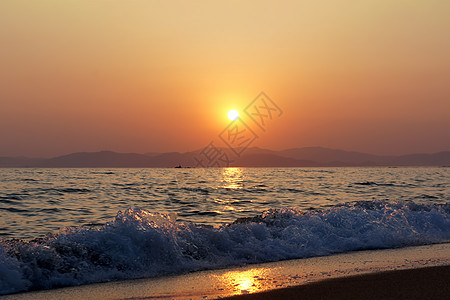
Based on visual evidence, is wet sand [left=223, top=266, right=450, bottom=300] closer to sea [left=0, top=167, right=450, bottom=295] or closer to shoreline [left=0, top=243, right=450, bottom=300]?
shoreline [left=0, top=243, right=450, bottom=300]

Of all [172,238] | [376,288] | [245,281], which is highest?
[172,238]

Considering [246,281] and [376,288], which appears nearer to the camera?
[376,288]

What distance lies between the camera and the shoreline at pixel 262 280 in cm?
695

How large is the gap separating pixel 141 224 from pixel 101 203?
11129mm

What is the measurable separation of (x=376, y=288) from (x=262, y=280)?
2016 mm

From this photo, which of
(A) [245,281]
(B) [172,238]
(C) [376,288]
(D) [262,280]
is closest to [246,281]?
(A) [245,281]

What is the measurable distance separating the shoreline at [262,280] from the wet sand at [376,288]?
0.03 metres

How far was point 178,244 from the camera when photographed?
10.3 m

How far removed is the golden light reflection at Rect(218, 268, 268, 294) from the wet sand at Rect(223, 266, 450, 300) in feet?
1.37

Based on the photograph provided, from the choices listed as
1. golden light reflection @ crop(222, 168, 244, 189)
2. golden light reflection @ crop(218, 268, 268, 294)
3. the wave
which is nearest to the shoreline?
golden light reflection @ crop(218, 268, 268, 294)

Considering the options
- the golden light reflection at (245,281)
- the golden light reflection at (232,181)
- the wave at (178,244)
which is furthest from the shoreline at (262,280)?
the golden light reflection at (232,181)

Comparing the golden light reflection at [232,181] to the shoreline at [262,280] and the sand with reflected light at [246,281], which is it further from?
the sand with reflected light at [246,281]

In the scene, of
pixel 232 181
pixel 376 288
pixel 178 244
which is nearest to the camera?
pixel 376 288

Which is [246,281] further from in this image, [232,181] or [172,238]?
[232,181]
